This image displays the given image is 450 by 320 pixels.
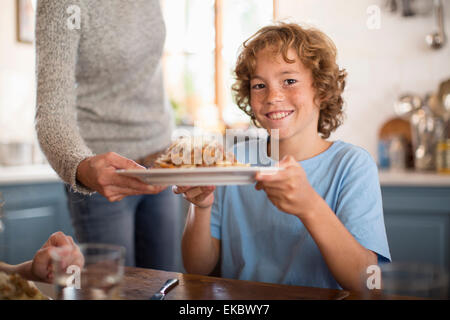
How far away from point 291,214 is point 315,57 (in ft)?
0.98

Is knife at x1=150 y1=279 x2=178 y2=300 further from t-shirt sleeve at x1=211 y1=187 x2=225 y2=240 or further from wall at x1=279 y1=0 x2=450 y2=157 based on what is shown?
wall at x1=279 y1=0 x2=450 y2=157

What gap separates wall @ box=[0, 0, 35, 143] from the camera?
245 centimetres

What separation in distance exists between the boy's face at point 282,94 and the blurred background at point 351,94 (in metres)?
0.07

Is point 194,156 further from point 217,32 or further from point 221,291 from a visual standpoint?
point 217,32

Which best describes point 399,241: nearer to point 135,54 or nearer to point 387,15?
point 387,15

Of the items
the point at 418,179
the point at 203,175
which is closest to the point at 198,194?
the point at 203,175

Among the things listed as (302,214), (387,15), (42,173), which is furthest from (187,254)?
(42,173)

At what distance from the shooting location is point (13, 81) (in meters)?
2.50

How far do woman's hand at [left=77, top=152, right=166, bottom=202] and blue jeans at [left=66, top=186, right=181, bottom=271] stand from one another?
8.1 inches

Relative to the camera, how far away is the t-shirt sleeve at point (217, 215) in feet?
2.97

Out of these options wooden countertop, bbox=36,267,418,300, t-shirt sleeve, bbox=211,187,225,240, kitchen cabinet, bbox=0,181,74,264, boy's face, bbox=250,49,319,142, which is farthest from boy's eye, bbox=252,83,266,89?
kitchen cabinet, bbox=0,181,74,264

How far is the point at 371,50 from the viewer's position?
0.79 metres
